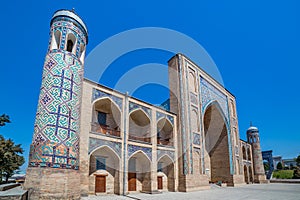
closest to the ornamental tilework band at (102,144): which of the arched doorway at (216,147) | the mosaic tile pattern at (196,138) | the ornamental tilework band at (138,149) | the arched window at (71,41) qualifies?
the ornamental tilework band at (138,149)

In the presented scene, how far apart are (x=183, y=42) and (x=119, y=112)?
238 inches

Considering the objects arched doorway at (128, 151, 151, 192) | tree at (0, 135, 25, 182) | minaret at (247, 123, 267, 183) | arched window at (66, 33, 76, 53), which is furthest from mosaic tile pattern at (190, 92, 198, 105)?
minaret at (247, 123, 267, 183)

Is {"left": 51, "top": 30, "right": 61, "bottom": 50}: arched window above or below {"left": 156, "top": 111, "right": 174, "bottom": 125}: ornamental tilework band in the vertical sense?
above

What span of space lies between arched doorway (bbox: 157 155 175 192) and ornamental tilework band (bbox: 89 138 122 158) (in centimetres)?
359

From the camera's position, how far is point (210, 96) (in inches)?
681

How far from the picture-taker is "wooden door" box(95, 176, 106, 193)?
31.3 ft

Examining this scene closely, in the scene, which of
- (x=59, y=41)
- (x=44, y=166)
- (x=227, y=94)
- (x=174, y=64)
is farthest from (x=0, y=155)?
(x=227, y=94)

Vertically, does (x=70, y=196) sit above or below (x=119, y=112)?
below

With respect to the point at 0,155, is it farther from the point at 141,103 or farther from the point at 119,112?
the point at 141,103

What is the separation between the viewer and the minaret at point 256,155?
76.7 feet

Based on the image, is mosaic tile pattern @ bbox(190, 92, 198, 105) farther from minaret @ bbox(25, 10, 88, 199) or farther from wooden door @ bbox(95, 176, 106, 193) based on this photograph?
minaret @ bbox(25, 10, 88, 199)

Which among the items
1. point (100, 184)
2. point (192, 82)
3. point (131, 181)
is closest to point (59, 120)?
point (100, 184)

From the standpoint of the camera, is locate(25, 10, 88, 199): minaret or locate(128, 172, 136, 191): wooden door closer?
locate(25, 10, 88, 199): minaret

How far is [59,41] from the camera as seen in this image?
29.1 ft
